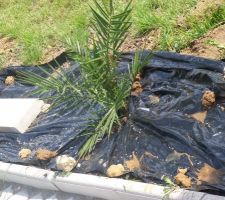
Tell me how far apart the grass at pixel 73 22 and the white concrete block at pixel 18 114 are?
0.61 meters

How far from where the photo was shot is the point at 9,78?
13.4 ft

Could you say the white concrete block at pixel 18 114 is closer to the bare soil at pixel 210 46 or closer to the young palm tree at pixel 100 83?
the young palm tree at pixel 100 83

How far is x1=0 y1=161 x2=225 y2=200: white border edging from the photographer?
2354 mm

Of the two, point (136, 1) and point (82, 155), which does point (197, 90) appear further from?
point (136, 1)

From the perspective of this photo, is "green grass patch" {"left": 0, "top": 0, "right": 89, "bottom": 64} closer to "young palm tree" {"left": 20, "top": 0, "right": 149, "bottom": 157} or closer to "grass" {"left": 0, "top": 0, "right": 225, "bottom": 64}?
"grass" {"left": 0, "top": 0, "right": 225, "bottom": 64}

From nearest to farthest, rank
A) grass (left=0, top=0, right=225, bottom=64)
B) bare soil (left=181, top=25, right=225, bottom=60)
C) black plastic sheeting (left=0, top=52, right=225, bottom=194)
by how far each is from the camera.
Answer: black plastic sheeting (left=0, top=52, right=225, bottom=194) → bare soil (left=181, top=25, right=225, bottom=60) → grass (left=0, top=0, right=225, bottom=64)

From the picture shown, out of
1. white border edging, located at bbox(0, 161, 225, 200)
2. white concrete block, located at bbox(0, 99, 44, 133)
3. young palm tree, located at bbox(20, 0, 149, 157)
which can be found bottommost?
white border edging, located at bbox(0, 161, 225, 200)

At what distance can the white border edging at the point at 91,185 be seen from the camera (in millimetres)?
2354

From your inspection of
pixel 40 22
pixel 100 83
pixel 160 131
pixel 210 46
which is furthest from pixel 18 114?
pixel 40 22

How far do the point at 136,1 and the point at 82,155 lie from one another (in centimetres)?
211

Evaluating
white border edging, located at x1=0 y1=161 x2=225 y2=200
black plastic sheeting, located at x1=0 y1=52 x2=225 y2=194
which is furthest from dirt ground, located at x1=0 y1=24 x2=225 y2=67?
white border edging, located at x1=0 y1=161 x2=225 y2=200

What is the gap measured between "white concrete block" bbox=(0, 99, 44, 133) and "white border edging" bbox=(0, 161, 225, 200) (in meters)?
0.35

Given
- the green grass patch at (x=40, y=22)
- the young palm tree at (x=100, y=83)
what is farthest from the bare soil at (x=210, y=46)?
the green grass patch at (x=40, y=22)

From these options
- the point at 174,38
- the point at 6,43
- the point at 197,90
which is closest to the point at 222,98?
the point at 197,90
